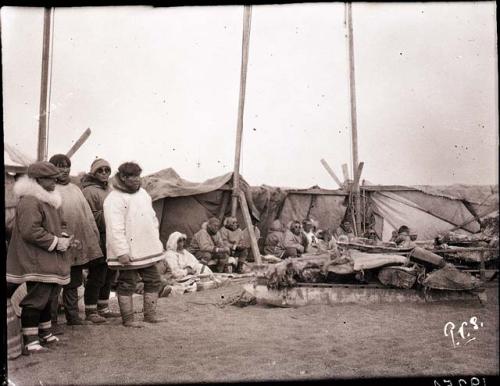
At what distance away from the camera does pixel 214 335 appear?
426cm

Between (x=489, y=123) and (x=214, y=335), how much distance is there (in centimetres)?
329

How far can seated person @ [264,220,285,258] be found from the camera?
9.06 m

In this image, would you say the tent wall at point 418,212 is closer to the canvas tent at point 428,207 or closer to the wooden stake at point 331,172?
the canvas tent at point 428,207

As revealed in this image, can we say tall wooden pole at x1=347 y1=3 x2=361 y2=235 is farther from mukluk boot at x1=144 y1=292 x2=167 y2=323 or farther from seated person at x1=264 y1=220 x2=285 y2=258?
mukluk boot at x1=144 y1=292 x2=167 y2=323

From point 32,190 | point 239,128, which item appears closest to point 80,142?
point 32,190

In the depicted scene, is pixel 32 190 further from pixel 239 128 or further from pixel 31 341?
pixel 239 128

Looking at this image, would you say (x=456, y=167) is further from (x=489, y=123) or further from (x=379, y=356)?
(x=379, y=356)

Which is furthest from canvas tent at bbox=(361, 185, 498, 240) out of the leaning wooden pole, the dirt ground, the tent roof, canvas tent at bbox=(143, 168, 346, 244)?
the dirt ground

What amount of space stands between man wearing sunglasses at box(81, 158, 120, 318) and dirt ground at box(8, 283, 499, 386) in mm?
444

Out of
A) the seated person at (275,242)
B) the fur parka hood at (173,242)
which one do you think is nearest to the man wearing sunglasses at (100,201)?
the fur parka hood at (173,242)

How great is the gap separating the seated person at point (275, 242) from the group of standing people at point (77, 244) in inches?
179

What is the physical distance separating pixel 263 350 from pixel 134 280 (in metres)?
1.41

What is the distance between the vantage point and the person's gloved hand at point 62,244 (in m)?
3.86

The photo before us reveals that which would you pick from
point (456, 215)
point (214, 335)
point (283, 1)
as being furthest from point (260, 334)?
point (456, 215)
